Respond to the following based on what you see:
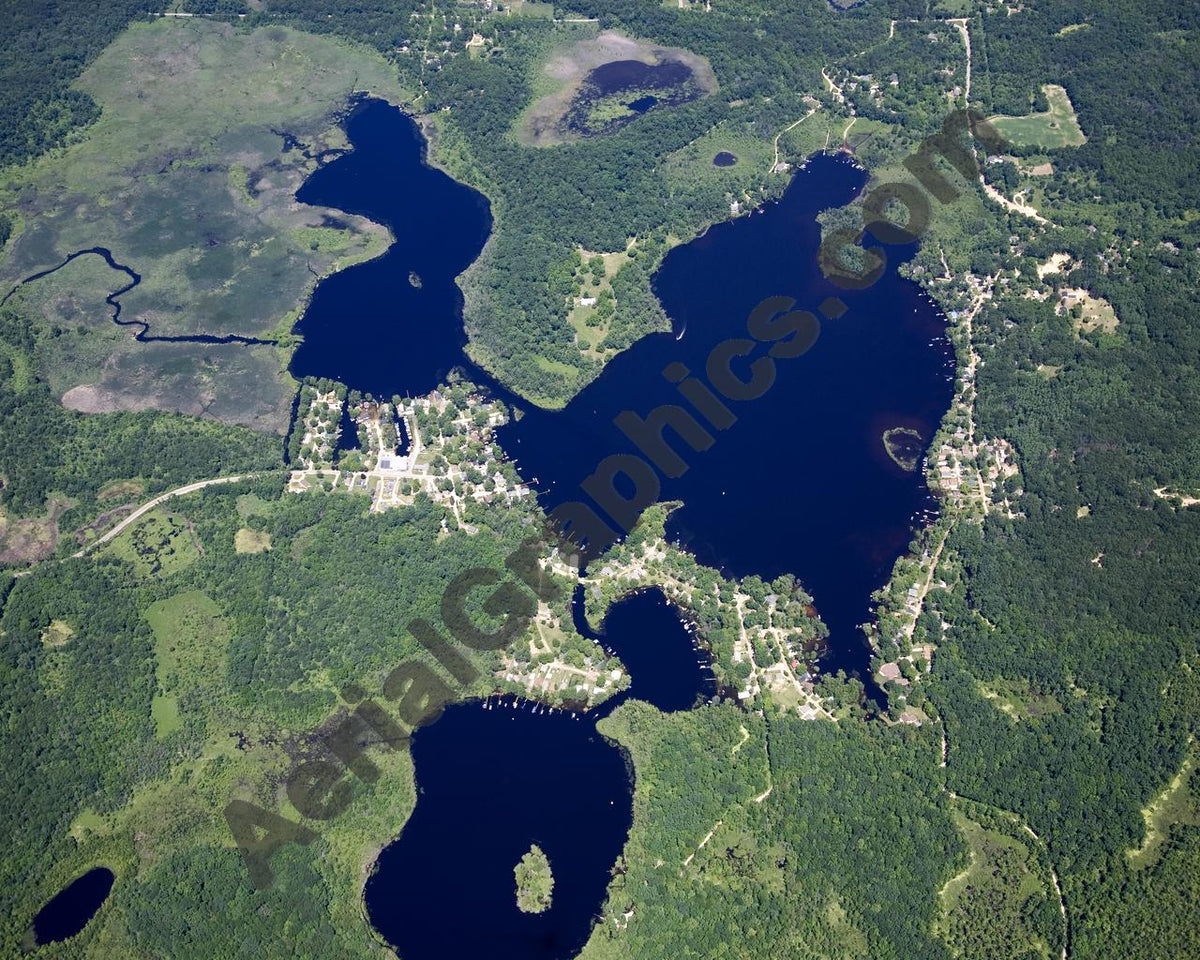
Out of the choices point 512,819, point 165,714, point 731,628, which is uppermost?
point 731,628

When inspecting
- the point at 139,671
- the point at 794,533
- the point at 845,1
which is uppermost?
the point at 845,1

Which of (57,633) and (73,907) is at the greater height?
(57,633)

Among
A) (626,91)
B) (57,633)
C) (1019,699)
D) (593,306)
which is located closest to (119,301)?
(57,633)

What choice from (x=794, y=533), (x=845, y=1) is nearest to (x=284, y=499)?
(x=794, y=533)

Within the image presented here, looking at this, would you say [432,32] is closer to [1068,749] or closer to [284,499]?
[284,499]

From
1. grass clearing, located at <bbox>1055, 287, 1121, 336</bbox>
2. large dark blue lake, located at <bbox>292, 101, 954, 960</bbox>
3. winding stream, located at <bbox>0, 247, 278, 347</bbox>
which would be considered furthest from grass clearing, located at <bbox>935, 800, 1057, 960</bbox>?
winding stream, located at <bbox>0, 247, 278, 347</bbox>

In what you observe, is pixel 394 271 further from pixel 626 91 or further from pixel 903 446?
pixel 903 446
